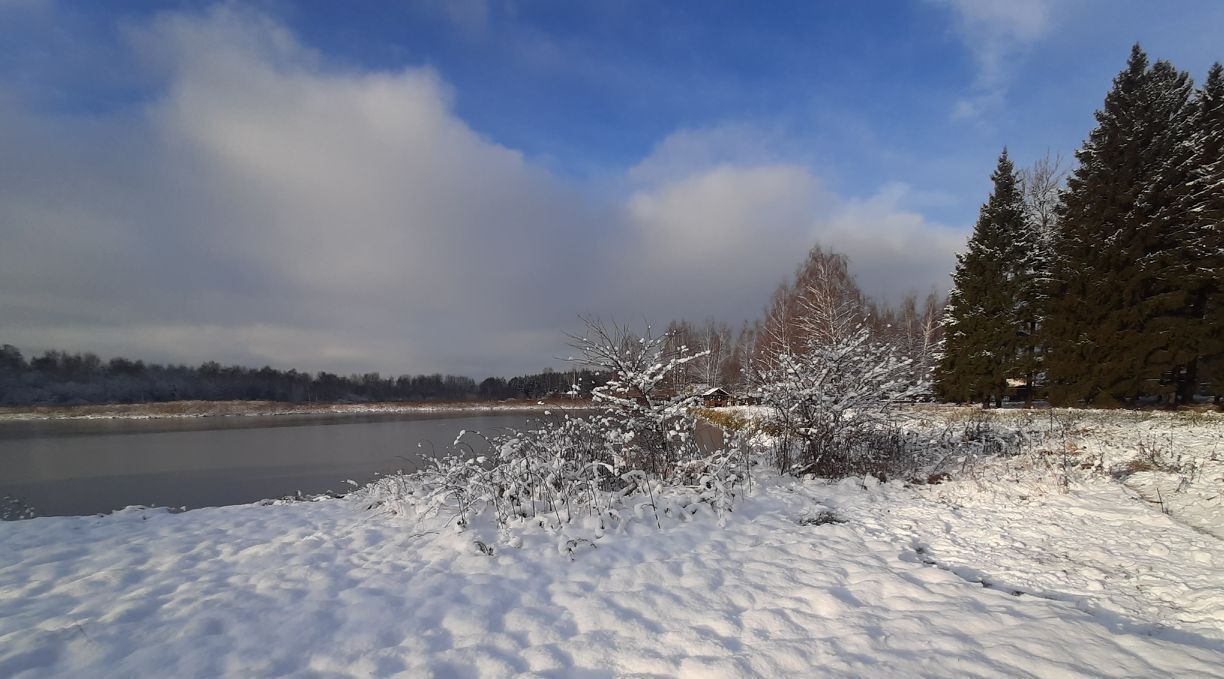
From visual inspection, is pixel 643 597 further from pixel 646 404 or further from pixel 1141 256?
pixel 1141 256

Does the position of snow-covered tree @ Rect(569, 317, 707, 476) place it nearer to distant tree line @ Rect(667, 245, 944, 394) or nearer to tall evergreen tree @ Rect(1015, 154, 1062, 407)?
distant tree line @ Rect(667, 245, 944, 394)

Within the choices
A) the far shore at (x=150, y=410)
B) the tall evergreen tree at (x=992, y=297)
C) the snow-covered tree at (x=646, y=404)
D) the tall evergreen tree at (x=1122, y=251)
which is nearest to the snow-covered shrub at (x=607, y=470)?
the snow-covered tree at (x=646, y=404)

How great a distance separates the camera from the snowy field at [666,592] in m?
2.93

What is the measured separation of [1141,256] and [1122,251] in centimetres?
45

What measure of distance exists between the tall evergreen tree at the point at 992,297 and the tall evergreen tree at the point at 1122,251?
3.01 meters

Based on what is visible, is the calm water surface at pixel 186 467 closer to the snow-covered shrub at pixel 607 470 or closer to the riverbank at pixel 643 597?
the snow-covered shrub at pixel 607 470

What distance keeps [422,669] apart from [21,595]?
3616mm

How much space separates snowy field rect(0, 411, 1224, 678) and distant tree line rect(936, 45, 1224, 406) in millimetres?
11206

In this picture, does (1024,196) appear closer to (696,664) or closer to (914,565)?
(914,565)

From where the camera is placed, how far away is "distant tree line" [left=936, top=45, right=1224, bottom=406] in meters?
13.9

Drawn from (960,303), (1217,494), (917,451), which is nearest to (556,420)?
(917,451)

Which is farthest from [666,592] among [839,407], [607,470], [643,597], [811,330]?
[811,330]

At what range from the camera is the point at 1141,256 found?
14.8 metres

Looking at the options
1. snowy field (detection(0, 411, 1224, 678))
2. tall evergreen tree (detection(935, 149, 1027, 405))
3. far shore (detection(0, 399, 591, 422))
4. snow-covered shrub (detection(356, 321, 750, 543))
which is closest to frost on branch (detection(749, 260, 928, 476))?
snow-covered shrub (detection(356, 321, 750, 543))
